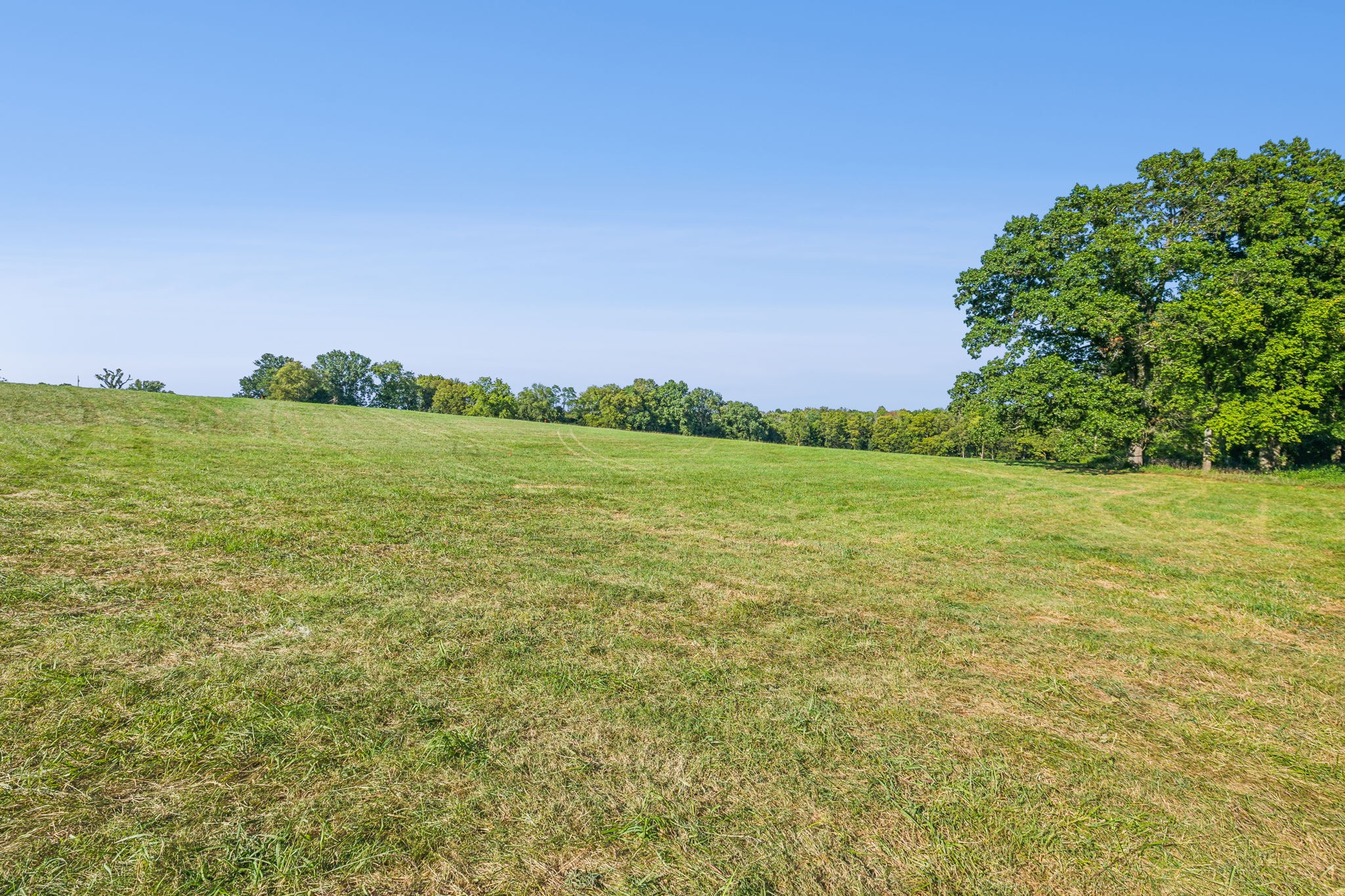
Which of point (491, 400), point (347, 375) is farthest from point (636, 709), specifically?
point (347, 375)

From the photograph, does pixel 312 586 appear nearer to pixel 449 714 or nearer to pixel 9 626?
pixel 9 626

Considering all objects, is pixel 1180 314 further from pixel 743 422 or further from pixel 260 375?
pixel 260 375

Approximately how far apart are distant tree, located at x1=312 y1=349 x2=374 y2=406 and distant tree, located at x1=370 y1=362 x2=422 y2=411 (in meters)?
1.30

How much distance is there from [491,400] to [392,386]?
3632 cm

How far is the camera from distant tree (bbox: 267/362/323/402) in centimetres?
9356

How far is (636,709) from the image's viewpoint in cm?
443

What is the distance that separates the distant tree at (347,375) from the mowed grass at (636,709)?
377 feet

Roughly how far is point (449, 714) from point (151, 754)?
1.75m

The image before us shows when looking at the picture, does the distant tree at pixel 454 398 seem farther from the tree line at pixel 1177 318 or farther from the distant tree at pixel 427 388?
the tree line at pixel 1177 318

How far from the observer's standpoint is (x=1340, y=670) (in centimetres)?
576

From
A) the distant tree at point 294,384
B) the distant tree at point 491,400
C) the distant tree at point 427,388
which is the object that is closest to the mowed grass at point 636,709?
the distant tree at point 491,400

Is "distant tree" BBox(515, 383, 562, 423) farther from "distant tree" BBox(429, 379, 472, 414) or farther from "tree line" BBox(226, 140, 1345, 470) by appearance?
"tree line" BBox(226, 140, 1345, 470)

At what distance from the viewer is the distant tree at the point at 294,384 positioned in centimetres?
9356

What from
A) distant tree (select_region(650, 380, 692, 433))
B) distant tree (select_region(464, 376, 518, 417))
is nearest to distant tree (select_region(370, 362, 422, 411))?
distant tree (select_region(464, 376, 518, 417))
